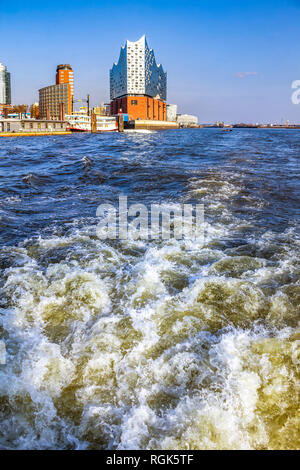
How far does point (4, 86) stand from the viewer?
138625mm

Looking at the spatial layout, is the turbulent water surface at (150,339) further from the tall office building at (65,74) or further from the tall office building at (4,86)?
the tall office building at (4,86)

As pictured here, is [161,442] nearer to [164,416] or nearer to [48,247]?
[164,416]

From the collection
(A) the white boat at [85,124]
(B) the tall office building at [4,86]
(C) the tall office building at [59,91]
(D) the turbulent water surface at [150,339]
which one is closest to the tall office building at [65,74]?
(C) the tall office building at [59,91]

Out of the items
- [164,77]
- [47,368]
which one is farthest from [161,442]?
[164,77]

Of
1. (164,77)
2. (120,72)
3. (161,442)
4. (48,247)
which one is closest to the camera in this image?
(161,442)

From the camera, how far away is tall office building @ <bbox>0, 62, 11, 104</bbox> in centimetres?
13612

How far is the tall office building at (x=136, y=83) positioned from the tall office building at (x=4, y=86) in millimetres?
71189

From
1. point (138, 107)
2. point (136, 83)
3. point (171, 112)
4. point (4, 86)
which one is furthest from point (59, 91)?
point (4, 86)

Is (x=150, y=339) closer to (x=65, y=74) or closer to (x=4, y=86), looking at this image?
(x=65, y=74)

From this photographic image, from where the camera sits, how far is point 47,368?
1839 mm

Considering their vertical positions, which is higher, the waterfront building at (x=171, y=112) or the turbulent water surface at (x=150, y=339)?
the waterfront building at (x=171, y=112)

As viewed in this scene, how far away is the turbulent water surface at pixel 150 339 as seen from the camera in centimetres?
152

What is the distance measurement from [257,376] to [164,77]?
129 metres

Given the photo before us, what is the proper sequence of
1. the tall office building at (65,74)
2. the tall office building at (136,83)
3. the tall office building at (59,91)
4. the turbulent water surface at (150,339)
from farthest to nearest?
1. the tall office building at (65,74)
2. the tall office building at (59,91)
3. the tall office building at (136,83)
4. the turbulent water surface at (150,339)
